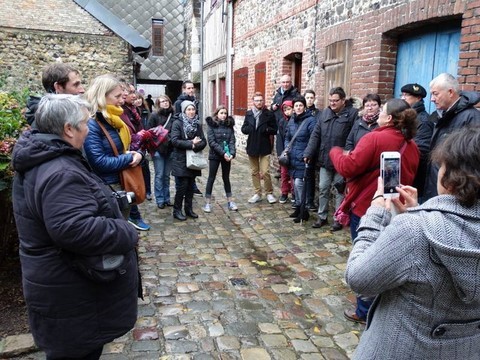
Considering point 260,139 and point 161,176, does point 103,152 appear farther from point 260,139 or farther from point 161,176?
point 260,139

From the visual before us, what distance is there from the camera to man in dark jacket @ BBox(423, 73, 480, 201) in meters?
3.34

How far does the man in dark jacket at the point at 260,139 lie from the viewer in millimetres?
6926

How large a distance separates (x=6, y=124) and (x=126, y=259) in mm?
2119

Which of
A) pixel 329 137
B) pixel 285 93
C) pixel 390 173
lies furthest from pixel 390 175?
pixel 285 93

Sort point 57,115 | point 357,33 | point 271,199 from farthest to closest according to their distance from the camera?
point 271,199
point 357,33
point 57,115

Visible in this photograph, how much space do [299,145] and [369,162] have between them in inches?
117

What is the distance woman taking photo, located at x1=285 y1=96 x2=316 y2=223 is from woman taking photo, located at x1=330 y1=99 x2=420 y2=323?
2612 mm

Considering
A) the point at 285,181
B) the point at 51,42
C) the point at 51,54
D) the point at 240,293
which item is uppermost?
the point at 51,42

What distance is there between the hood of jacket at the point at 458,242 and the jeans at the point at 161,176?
18.4 feet

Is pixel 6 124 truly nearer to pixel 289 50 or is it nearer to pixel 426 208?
pixel 426 208

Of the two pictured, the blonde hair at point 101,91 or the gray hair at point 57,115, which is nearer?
the gray hair at point 57,115

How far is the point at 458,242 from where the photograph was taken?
3.98 ft

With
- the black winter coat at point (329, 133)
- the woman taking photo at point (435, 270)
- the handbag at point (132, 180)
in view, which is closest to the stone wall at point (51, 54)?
the black winter coat at point (329, 133)

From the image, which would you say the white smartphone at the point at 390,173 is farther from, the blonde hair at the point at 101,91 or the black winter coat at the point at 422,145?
the blonde hair at the point at 101,91
